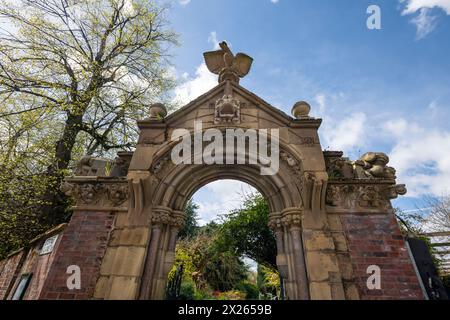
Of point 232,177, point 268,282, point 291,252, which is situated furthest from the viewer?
point 268,282

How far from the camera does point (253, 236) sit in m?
10.9

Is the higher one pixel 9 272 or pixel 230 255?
pixel 230 255

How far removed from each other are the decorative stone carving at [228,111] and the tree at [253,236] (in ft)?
22.6

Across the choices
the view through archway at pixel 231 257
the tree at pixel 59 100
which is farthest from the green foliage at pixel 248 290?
the tree at pixel 59 100

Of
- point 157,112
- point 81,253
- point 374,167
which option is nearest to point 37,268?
point 81,253

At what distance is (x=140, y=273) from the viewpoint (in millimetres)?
3256

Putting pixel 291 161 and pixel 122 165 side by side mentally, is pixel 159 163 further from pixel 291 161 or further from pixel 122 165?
pixel 291 161

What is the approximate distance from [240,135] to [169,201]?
1796mm

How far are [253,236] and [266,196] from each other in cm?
758

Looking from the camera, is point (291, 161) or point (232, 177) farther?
point (232, 177)

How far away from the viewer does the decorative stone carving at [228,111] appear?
4.39m

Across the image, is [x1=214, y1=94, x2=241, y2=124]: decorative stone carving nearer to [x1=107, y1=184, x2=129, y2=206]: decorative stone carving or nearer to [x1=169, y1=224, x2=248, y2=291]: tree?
[x1=107, y1=184, x2=129, y2=206]: decorative stone carving
